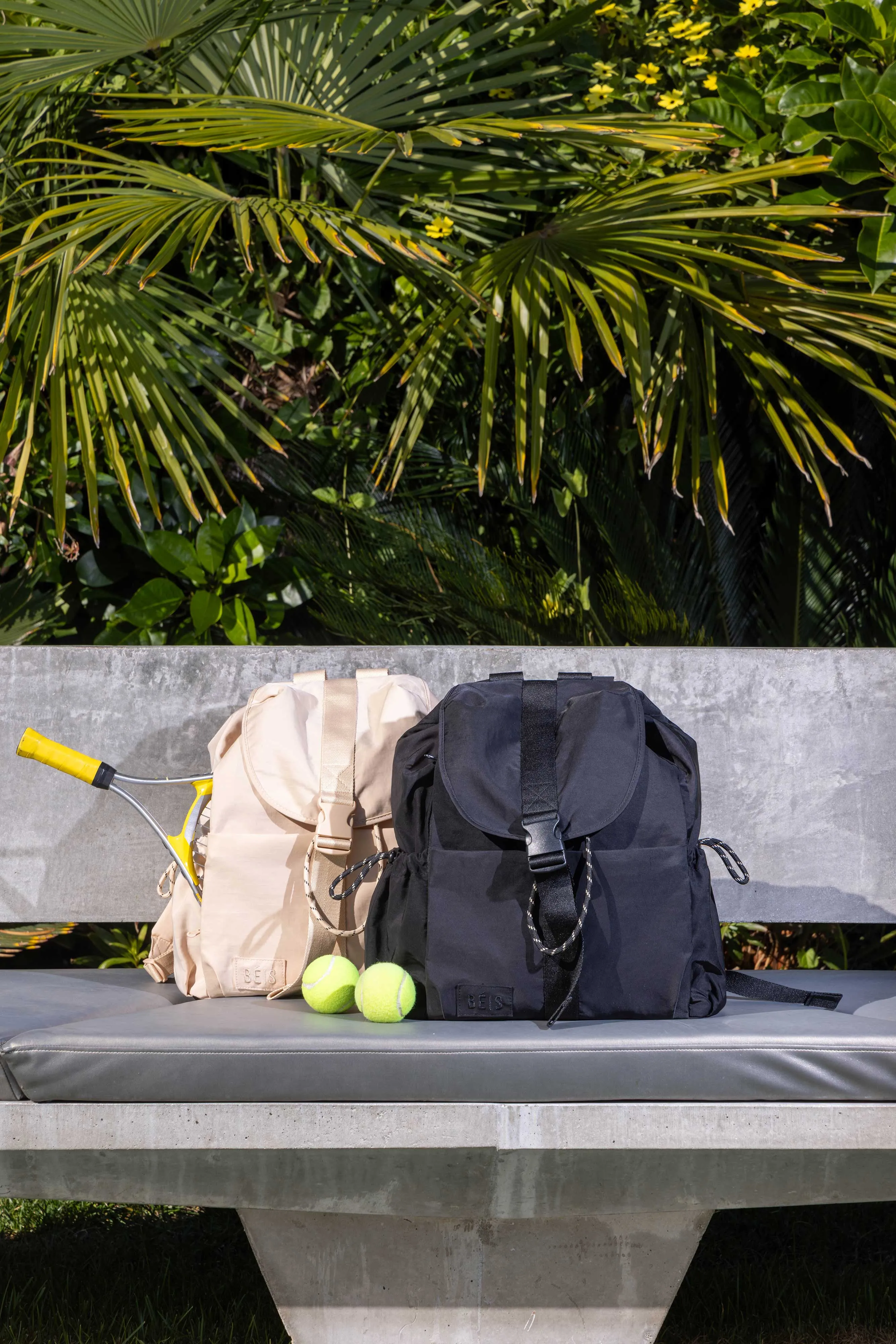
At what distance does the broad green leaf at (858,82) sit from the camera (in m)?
2.07

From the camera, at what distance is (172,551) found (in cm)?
272

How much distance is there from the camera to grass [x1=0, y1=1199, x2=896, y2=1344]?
1641mm

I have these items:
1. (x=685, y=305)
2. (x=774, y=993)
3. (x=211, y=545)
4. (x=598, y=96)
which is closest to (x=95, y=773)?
(x=774, y=993)

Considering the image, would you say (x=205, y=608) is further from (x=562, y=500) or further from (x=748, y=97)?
(x=748, y=97)

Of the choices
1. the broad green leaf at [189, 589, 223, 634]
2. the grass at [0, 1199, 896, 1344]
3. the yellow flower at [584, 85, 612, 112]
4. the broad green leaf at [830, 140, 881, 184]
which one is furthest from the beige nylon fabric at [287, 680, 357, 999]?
the yellow flower at [584, 85, 612, 112]

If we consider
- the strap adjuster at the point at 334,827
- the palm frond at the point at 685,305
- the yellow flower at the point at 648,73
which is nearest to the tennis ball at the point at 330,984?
the strap adjuster at the point at 334,827

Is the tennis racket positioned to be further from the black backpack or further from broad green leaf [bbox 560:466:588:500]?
broad green leaf [bbox 560:466:588:500]

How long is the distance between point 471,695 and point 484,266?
120 cm

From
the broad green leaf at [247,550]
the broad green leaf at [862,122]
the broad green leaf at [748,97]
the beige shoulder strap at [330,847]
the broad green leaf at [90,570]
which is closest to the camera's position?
Answer: the beige shoulder strap at [330,847]

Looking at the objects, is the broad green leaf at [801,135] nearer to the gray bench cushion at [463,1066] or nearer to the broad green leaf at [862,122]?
the broad green leaf at [862,122]

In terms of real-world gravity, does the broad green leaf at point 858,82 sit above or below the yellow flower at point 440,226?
above

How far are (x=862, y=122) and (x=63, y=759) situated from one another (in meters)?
1.86

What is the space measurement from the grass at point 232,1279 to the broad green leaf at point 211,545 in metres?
1.45

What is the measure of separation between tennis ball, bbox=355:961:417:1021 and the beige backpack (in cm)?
20
